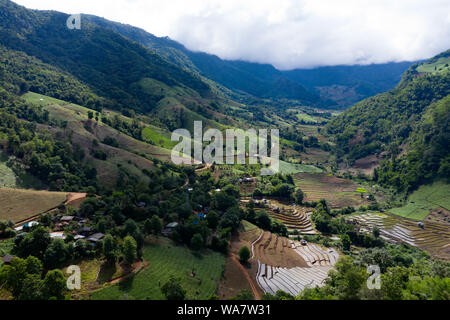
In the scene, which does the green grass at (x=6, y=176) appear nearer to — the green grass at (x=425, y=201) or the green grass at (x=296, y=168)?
the green grass at (x=296, y=168)

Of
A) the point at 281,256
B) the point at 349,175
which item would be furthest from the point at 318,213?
the point at 349,175

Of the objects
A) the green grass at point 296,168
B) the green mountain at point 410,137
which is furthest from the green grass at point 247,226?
the green mountain at point 410,137

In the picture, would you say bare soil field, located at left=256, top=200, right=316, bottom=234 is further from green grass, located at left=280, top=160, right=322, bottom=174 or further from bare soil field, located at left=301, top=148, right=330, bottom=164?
bare soil field, located at left=301, top=148, right=330, bottom=164

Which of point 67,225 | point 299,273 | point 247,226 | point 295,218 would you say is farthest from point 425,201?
point 67,225

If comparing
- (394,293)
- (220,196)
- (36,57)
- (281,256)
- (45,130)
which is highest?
(36,57)
